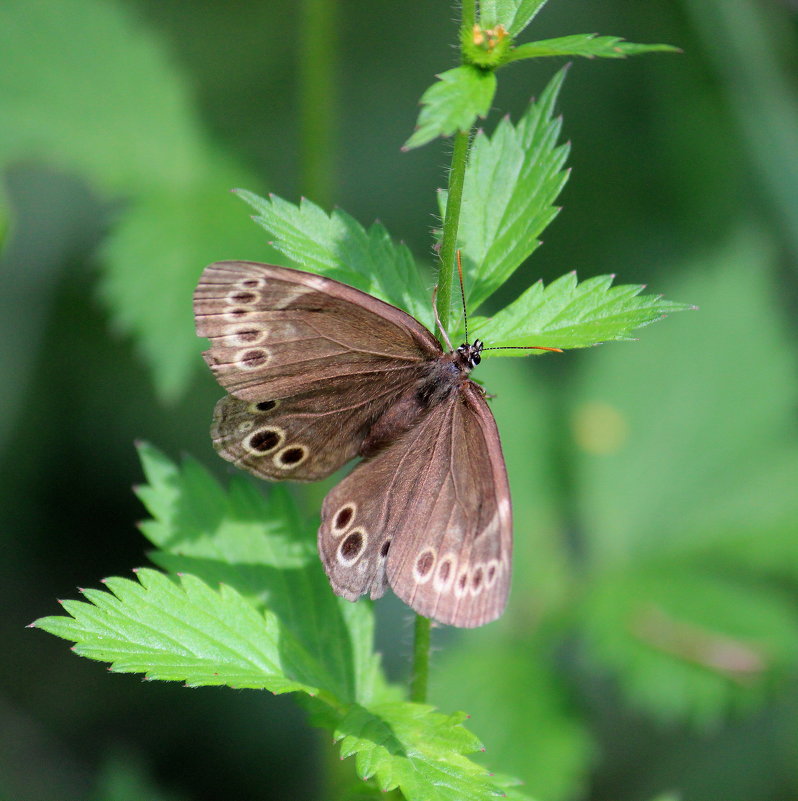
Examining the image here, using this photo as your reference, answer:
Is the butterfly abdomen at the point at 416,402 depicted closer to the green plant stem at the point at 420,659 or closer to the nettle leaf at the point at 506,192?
the nettle leaf at the point at 506,192

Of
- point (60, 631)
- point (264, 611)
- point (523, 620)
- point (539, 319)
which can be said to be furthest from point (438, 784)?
point (523, 620)

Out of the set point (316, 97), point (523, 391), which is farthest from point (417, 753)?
point (523, 391)

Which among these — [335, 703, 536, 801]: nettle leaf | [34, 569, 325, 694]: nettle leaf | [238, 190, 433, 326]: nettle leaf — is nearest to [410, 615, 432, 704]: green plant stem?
[335, 703, 536, 801]: nettle leaf

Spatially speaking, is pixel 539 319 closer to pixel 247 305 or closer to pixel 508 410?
pixel 247 305

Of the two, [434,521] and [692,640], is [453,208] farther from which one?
[692,640]

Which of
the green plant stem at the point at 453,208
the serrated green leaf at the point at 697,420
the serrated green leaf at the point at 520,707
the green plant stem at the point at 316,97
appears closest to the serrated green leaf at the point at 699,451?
the serrated green leaf at the point at 697,420

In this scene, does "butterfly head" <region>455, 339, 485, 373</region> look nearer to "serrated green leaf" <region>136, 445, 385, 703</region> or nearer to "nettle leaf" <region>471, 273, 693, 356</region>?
"nettle leaf" <region>471, 273, 693, 356</region>
